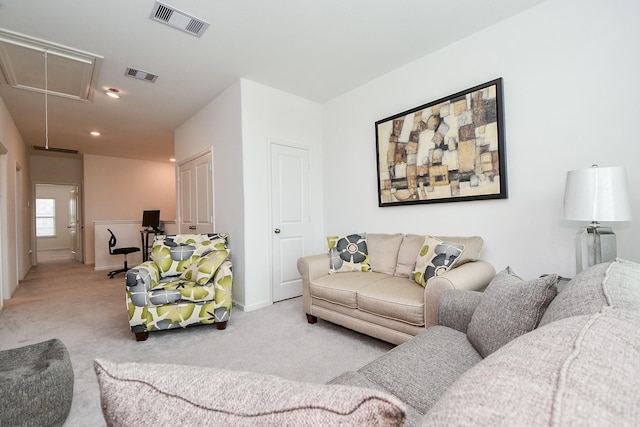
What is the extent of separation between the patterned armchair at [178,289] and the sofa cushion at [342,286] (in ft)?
2.83

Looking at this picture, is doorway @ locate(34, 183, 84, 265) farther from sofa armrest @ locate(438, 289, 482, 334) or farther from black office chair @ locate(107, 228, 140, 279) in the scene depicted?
A: sofa armrest @ locate(438, 289, 482, 334)

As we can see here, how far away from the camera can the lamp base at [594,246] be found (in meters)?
1.78

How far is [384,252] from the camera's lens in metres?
3.00

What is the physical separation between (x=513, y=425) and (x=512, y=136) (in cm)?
273

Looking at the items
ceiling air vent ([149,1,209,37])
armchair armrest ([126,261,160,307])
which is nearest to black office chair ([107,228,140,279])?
armchair armrest ([126,261,160,307])

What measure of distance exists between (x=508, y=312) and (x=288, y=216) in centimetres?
292

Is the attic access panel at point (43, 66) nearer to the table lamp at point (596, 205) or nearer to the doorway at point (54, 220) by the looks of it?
the table lamp at point (596, 205)

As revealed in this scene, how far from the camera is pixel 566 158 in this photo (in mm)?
2170

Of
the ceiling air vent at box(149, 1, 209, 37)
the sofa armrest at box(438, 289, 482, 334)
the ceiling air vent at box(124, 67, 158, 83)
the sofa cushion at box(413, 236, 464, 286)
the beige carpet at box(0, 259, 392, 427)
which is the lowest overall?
the beige carpet at box(0, 259, 392, 427)

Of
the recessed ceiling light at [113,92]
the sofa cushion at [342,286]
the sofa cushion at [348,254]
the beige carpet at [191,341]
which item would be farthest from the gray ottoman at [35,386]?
the recessed ceiling light at [113,92]

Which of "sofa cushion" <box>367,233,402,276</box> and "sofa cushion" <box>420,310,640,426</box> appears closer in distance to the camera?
"sofa cushion" <box>420,310,640,426</box>

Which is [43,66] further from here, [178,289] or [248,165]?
[178,289]

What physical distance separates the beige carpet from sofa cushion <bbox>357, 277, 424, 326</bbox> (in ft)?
1.16

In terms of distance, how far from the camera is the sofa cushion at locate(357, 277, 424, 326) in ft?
6.71
